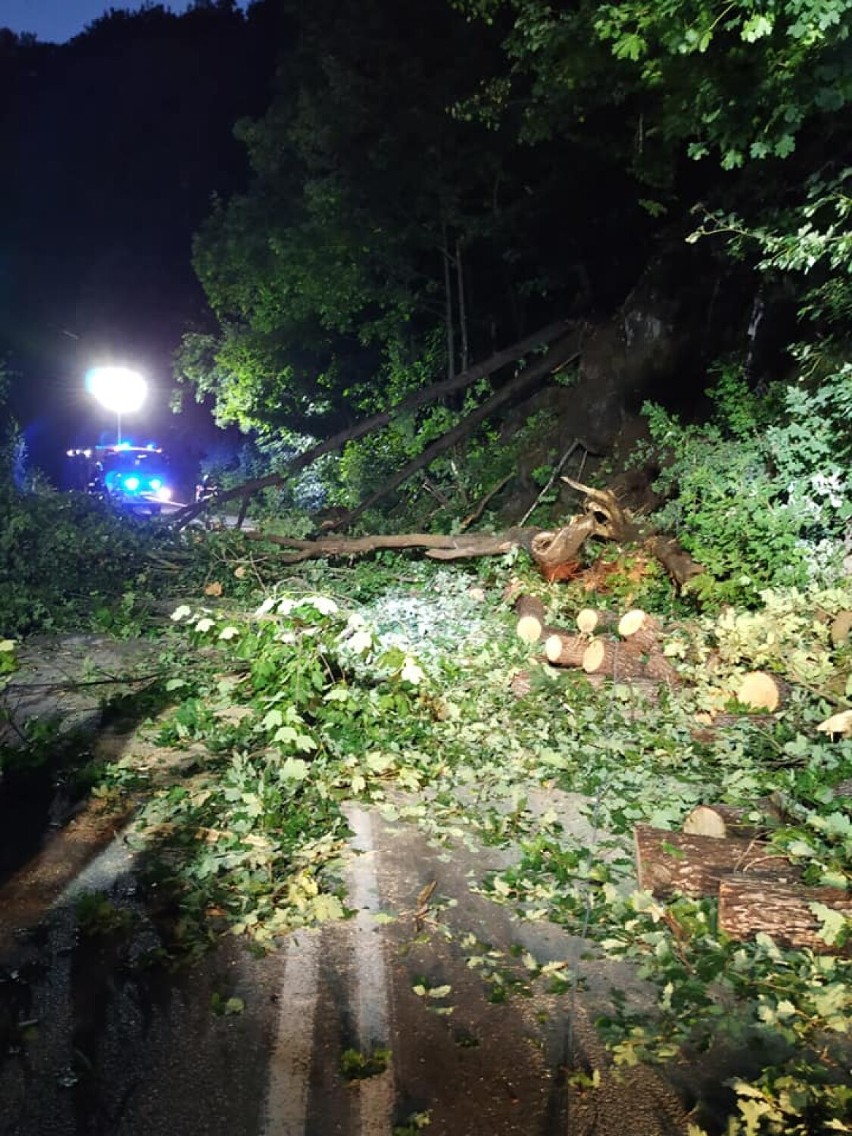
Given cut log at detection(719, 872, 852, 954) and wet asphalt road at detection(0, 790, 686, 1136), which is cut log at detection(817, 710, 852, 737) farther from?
wet asphalt road at detection(0, 790, 686, 1136)

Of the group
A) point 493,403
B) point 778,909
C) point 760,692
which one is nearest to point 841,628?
point 760,692

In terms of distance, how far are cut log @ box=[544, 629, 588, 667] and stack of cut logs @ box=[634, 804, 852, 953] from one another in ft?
8.07

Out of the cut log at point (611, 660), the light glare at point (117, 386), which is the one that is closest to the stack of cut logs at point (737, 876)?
the cut log at point (611, 660)

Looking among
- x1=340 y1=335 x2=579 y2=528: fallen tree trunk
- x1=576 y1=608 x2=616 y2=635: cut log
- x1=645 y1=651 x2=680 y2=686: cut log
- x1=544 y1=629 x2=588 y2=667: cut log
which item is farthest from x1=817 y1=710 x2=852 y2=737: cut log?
x1=340 y1=335 x2=579 y2=528: fallen tree trunk

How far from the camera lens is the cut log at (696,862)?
156 inches

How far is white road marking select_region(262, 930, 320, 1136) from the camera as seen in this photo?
276 centimetres

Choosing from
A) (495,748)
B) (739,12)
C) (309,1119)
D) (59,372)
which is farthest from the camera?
(59,372)

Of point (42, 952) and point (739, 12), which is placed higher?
point (739, 12)

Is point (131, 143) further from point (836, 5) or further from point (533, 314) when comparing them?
point (836, 5)

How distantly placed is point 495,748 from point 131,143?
109 feet

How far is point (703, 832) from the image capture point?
453 cm

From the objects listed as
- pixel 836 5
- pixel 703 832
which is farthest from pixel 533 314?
pixel 703 832

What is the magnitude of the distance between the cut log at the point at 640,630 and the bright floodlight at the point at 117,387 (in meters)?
30.2

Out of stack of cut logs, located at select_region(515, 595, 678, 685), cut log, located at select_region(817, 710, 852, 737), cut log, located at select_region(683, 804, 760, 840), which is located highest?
stack of cut logs, located at select_region(515, 595, 678, 685)
